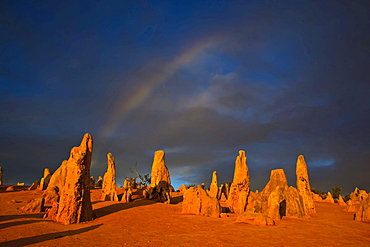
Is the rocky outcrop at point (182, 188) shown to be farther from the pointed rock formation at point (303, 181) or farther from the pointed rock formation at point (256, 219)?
the pointed rock formation at point (256, 219)

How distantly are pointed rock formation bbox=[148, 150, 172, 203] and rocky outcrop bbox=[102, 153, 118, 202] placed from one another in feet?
20.8

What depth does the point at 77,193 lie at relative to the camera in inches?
799

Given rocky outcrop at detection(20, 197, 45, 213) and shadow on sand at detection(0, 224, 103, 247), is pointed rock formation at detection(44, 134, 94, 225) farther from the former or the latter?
rocky outcrop at detection(20, 197, 45, 213)

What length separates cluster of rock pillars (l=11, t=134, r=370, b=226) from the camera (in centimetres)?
2048

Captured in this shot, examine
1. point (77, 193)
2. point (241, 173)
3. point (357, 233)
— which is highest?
point (241, 173)

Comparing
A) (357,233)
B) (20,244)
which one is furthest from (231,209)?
(20,244)

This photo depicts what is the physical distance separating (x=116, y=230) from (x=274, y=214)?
1577 centimetres

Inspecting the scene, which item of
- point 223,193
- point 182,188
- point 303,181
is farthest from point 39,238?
point 182,188

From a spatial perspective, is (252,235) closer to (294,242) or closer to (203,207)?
(294,242)

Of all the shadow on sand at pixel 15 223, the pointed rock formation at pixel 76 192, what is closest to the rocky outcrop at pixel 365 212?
the pointed rock formation at pixel 76 192

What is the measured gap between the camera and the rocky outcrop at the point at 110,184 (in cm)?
3338

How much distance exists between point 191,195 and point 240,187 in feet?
26.2

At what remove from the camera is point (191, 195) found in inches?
1089

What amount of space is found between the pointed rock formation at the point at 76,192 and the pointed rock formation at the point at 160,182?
1699 centimetres
